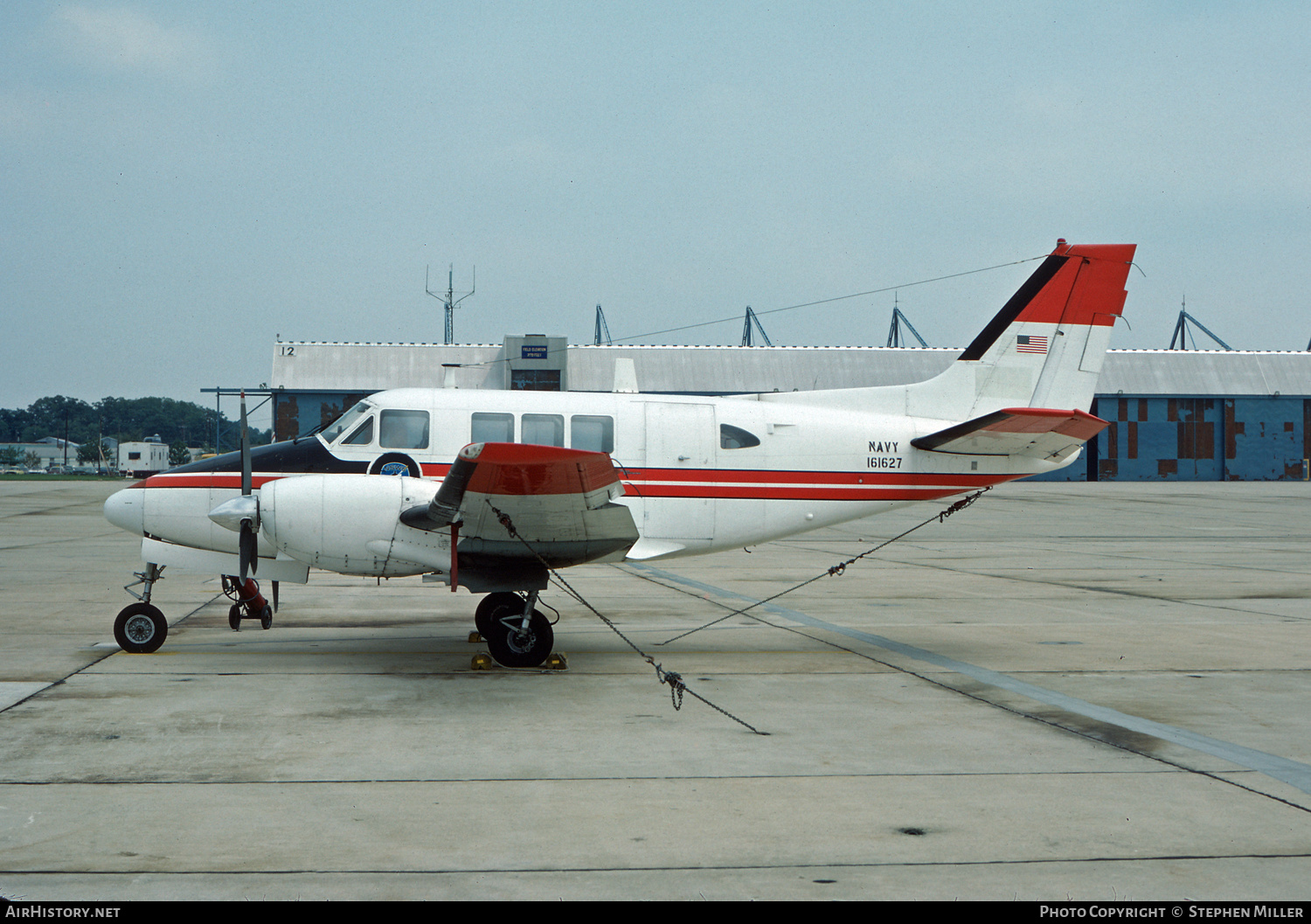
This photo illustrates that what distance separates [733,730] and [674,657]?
123 inches

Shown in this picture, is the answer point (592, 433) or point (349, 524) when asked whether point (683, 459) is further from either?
point (349, 524)

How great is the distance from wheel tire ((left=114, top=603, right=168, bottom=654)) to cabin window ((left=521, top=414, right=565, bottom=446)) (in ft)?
13.5

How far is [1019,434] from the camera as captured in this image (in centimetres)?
1124

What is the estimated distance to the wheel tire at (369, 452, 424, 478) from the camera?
10.9 meters

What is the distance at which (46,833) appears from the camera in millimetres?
5355

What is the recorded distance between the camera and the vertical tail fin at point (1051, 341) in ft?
40.0

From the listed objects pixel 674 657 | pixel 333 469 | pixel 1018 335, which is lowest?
pixel 674 657

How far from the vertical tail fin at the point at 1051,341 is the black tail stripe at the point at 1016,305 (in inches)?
0.4

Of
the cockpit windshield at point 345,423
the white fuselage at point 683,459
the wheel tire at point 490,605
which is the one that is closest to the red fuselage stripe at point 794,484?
the white fuselage at point 683,459

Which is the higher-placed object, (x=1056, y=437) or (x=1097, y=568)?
(x=1056, y=437)

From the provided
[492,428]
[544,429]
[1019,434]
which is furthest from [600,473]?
[1019,434]

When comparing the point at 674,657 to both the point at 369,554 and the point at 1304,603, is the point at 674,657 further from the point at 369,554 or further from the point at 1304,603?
the point at 1304,603

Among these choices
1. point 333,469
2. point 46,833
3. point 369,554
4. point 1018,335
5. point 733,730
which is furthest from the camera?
point 1018,335
